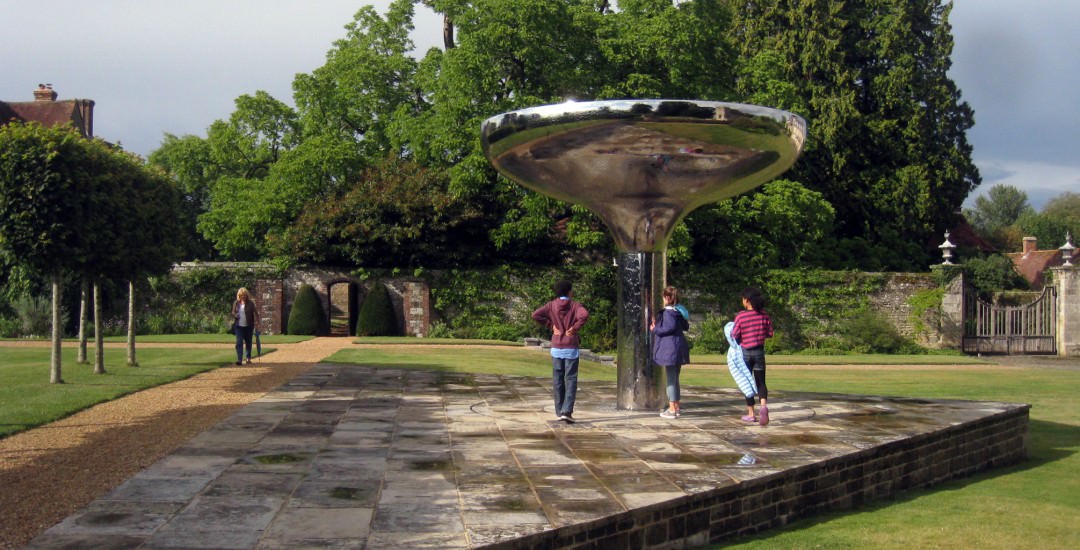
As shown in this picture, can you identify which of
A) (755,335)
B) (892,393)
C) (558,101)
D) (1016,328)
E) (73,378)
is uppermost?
(558,101)

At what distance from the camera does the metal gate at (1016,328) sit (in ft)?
105

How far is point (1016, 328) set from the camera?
32281 millimetres

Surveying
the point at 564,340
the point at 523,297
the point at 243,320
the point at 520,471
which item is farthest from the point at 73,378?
the point at 523,297

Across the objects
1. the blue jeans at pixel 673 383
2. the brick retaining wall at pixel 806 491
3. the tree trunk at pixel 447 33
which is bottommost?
the brick retaining wall at pixel 806 491

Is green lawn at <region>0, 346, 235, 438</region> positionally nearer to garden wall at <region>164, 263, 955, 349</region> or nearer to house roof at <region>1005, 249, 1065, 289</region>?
garden wall at <region>164, 263, 955, 349</region>

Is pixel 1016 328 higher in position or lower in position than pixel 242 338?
lower

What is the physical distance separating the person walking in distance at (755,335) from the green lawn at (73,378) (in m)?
8.03

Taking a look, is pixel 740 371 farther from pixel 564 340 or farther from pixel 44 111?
pixel 44 111

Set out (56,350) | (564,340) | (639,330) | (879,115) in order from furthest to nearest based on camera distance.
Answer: (879,115) → (56,350) → (639,330) → (564,340)

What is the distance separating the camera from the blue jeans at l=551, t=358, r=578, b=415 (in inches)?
419

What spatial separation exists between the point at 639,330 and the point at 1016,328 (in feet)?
83.8

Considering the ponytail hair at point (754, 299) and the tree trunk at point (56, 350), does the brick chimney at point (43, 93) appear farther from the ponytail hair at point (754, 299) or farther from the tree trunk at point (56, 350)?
the ponytail hair at point (754, 299)

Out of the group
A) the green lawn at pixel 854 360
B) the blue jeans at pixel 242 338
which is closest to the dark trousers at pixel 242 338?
the blue jeans at pixel 242 338

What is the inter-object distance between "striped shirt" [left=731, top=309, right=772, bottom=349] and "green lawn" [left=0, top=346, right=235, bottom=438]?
315 inches
